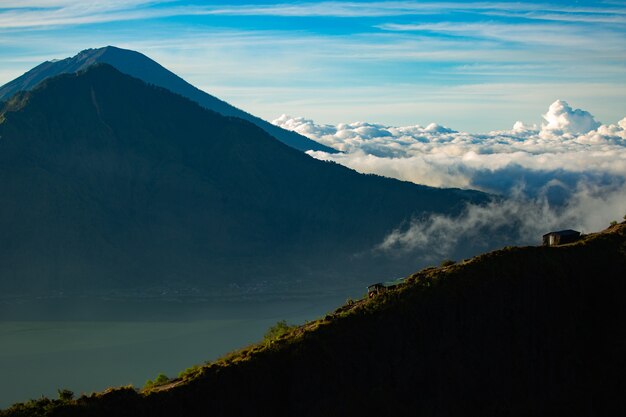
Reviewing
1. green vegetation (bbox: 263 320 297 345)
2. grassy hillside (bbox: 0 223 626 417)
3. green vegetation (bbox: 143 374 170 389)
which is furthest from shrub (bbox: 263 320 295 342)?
green vegetation (bbox: 143 374 170 389)

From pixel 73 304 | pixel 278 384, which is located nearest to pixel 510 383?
pixel 278 384

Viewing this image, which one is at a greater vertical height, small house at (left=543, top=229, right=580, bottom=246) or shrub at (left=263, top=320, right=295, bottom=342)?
small house at (left=543, top=229, right=580, bottom=246)

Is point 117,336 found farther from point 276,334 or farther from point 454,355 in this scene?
point 454,355

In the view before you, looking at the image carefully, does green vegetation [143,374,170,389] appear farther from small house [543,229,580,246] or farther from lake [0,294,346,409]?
lake [0,294,346,409]

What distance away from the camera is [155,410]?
120ft

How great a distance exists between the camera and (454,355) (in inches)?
1625

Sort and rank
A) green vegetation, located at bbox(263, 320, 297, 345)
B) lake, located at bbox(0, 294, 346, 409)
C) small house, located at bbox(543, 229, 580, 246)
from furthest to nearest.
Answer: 1. lake, located at bbox(0, 294, 346, 409)
2. small house, located at bbox(543, 229, 580, 246)
3. green vegetation, located at bbox(263, 320, 297, 345)

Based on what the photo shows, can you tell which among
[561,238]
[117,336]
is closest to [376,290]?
[561,238]

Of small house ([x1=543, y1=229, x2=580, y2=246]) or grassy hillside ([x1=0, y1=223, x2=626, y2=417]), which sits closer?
grassy hillside ([x1=0, y1=223, x2=626, y2=417])

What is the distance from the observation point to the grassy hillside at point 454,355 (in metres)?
38.6

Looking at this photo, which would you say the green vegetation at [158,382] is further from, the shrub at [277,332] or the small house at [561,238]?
the small house at [561,238]

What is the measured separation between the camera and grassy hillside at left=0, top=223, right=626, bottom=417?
127 ft

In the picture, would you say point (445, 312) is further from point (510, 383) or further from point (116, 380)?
point (116, 380)

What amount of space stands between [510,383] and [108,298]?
15279 cm
